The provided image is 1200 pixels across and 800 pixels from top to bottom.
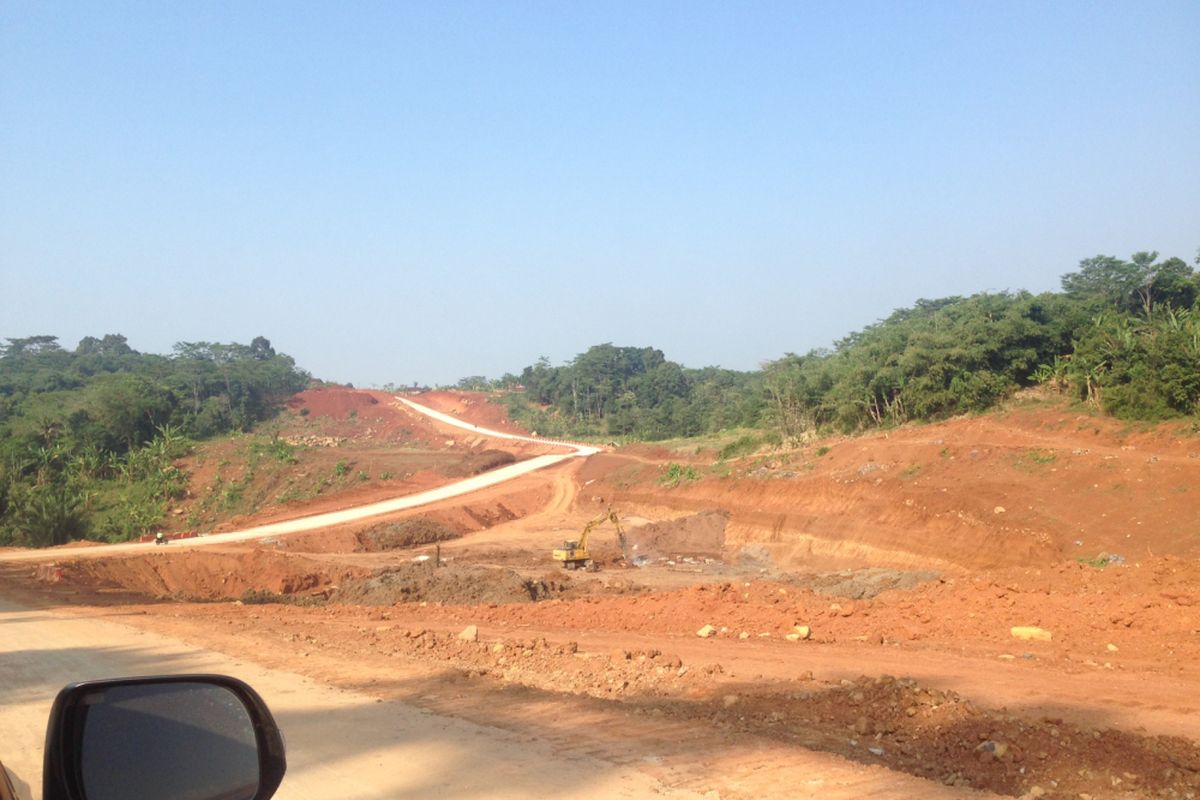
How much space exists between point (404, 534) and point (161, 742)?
96.4 feet

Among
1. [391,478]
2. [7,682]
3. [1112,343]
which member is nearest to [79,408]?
[391,478]

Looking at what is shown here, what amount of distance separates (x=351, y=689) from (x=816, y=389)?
103 ft

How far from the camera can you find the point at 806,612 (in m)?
15.3

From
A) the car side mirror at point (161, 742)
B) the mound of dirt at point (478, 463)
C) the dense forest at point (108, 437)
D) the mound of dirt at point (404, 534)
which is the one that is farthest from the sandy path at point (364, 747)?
the mound of dirt at point (478, 463)

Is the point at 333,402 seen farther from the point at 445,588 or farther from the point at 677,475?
the point at 445,588

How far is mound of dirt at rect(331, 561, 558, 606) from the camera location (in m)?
19.4

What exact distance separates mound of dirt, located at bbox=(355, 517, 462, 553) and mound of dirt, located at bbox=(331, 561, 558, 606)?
30.6ft

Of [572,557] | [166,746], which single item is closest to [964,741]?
[166,746]

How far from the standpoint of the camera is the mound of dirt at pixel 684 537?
2847 cm

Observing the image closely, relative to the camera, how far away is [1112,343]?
92.0 ft

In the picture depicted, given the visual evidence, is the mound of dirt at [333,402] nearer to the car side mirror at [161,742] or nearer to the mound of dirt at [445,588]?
the mound of dirt at [445,588]

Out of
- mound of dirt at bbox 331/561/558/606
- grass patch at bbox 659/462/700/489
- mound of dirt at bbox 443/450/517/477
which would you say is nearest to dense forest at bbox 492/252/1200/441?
grass patch at bbox 659/462/700/489

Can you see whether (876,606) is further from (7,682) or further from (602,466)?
(602,466)

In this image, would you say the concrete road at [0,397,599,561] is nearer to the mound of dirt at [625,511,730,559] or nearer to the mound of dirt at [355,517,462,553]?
the mound of dirt at [355,517,462,553]
